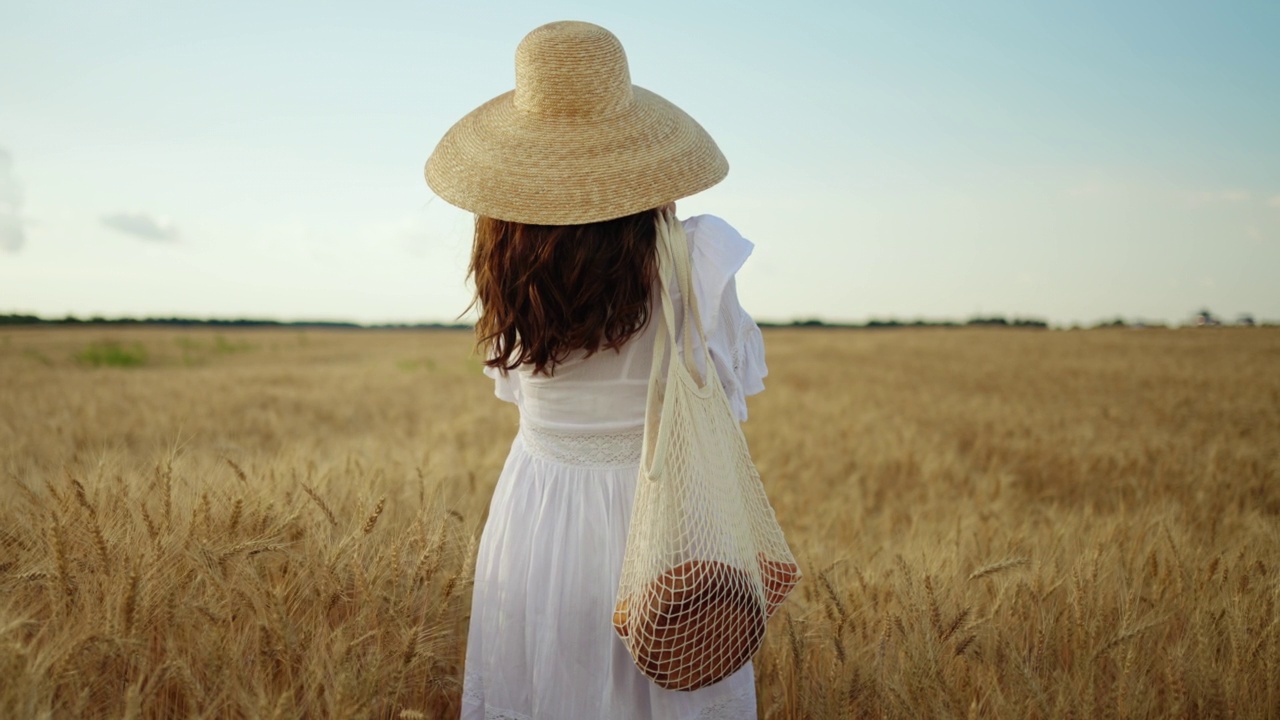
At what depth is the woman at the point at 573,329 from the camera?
1331 mm

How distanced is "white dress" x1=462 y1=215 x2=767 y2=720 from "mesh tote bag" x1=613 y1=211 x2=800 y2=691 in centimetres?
9

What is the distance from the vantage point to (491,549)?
5.30ft

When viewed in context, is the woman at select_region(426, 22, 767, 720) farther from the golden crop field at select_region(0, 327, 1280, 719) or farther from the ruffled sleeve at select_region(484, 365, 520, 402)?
the golden crop field at select_region(0, 327, 1280, 719)

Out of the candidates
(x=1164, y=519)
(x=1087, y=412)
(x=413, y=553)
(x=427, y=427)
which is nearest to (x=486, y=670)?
(x=413, y=553)

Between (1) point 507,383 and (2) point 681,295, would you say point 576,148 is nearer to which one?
(2) point 681,295

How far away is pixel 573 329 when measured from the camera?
53.0 inches

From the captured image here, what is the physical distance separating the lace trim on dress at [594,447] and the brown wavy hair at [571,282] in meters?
0.20

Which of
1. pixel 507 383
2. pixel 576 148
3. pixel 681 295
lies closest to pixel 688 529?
pixel 681 295

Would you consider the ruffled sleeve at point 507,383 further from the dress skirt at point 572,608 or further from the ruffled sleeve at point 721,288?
the ruffled sleeve at point 721,288

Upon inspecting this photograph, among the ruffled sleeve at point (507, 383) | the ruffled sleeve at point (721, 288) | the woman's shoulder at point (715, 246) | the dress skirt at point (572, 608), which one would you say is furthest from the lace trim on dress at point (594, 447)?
the woman's shoulder at point (715, 246)

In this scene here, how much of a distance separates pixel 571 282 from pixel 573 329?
9 centimetres

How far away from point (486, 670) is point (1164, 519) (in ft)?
9.14

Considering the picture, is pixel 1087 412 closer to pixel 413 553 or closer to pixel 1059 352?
pixel 413 553

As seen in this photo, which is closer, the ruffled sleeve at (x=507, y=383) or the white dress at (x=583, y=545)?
the white dress at (x=583, y=545)
